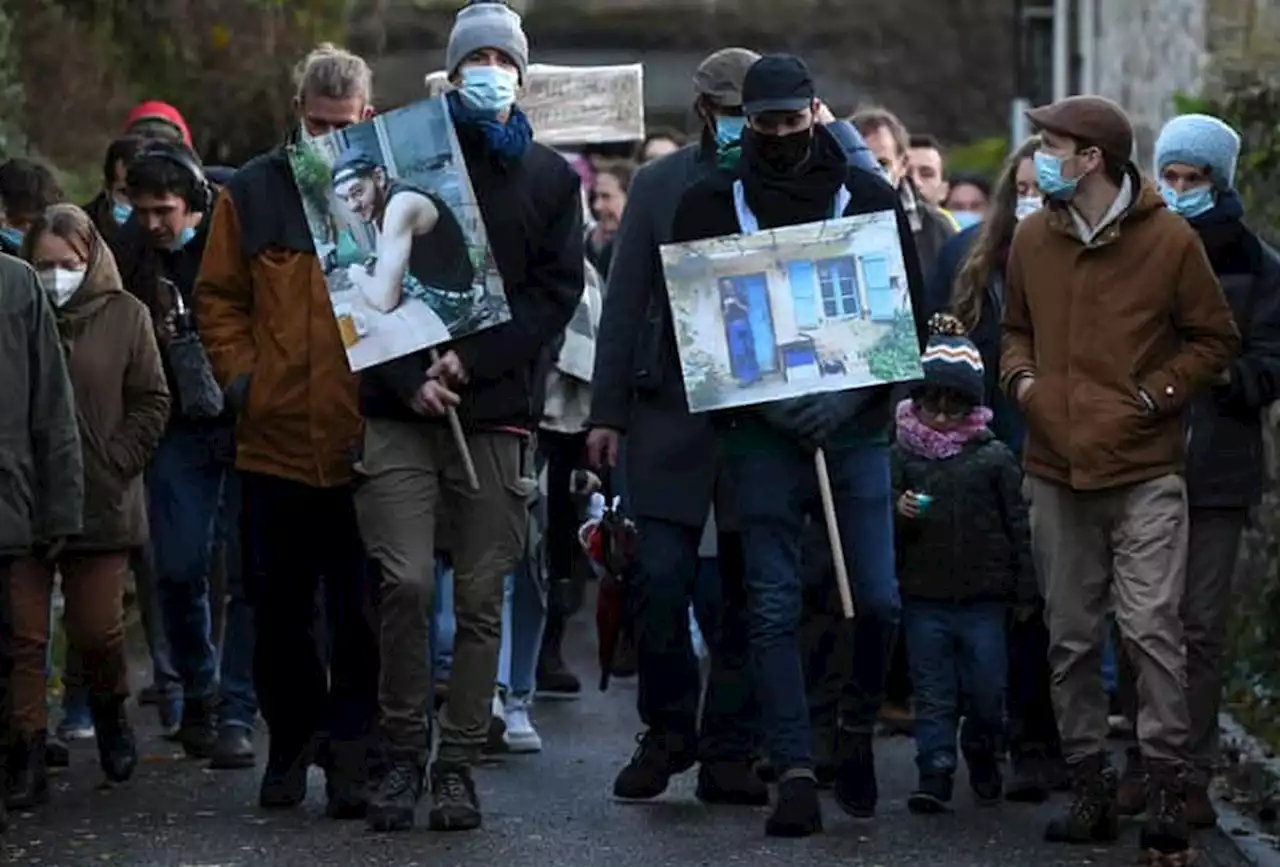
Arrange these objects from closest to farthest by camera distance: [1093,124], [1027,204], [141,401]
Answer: [1093,124]
[141,401]
[1027,204]

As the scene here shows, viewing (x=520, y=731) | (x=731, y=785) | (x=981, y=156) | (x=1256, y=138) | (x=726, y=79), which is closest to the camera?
(x=726, y=79)

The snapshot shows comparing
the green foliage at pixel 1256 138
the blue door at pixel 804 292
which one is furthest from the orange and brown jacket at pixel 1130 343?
the green foliage at pixel 1256 138

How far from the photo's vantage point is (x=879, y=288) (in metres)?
9.88

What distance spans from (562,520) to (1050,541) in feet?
9.33

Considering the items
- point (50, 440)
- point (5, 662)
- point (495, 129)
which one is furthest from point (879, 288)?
point (5, 662)

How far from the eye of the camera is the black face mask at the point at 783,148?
9664 mm

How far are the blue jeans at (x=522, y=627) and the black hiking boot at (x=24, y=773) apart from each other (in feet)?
6.76

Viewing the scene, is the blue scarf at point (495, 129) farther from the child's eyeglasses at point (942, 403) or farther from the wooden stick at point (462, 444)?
the child's eyeglasses at point (942, 403)

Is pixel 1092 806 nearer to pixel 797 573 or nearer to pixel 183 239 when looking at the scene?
pixel 797 573

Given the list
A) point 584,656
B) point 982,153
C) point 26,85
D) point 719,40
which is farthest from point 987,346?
point 719,40

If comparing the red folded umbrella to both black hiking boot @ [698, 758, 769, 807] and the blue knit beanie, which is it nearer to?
black hiking boot @ [698, 758, 769, 807]

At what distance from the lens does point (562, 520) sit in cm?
1220

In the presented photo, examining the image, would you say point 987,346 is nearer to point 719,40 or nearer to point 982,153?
point 982,153

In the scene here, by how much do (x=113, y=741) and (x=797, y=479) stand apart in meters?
2.38
